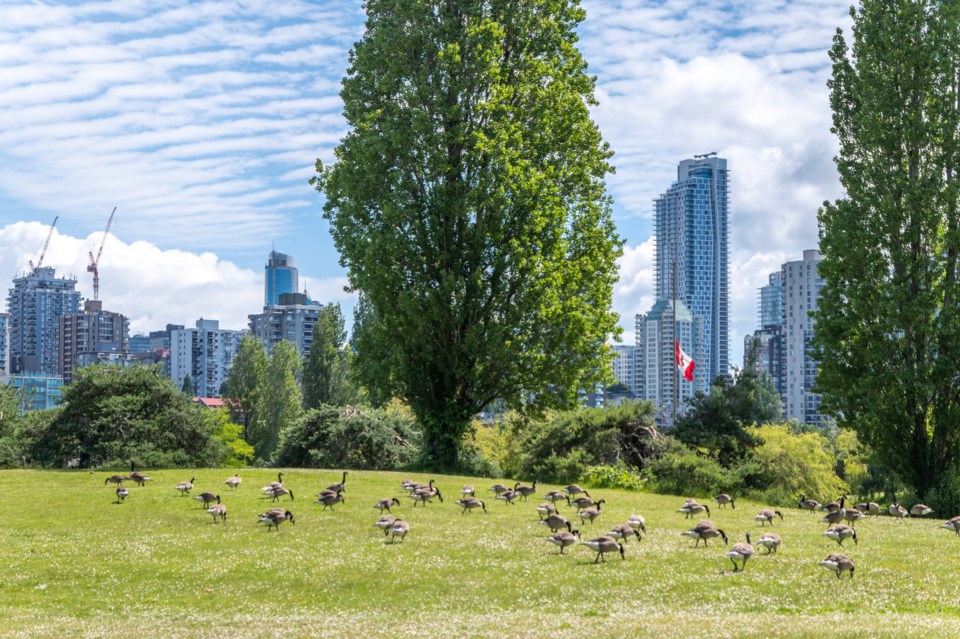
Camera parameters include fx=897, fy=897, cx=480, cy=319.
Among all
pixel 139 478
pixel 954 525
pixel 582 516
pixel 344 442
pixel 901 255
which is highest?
pixel 901 255

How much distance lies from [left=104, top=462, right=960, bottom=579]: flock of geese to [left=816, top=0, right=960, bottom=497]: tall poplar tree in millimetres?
5955

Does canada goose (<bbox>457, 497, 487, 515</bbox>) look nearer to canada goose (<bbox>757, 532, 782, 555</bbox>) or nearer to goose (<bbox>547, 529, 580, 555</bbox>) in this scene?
goose (<bbox>547, 529, 580, 555</bbox>)

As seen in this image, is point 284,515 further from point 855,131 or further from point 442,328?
point 855,131

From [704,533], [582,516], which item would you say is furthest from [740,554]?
[582,516]

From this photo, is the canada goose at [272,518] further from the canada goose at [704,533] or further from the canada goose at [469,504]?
the canada goose at [704,533]

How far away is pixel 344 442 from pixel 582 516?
2214 cm

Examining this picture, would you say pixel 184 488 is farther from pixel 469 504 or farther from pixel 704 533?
pixel 704 533

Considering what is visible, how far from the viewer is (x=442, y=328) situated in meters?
40.8

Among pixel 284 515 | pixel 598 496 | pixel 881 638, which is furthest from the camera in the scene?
pixel 598 496

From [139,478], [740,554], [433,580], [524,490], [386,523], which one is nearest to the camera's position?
[433,580]

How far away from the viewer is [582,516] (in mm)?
24422

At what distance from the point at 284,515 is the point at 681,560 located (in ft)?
33.7

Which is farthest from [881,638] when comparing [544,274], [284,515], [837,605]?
[544,274]

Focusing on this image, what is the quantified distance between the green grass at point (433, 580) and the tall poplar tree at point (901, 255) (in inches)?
519
